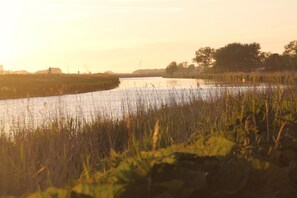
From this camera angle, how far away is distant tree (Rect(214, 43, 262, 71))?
268 ft

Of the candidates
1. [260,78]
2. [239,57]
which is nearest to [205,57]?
[239,57]

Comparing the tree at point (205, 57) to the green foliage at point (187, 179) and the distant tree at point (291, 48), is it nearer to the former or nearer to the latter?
the distant tree at point (291, 48)

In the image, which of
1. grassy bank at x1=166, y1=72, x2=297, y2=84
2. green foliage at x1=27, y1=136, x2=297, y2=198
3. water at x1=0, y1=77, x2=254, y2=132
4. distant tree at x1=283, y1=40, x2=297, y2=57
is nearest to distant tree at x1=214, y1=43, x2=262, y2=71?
distant tree at x1=283, y1=40, x2=297, y2=57

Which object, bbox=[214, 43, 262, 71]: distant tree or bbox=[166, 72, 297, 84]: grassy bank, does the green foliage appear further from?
bbox=[214, 43, 262, 71]: distant tree

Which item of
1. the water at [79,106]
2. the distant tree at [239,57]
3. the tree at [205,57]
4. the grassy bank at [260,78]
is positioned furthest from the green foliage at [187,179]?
the tree at [205,57]

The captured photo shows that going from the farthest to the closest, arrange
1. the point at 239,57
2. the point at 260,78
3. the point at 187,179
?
1. the point at 239,57
2. the point at 260,78
3. the point at 187,179

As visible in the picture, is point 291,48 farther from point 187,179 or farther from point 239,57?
point 187,179

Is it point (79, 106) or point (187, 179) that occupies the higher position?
point (187, 179)

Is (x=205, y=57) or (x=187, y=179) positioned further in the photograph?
(x=205, y=57)

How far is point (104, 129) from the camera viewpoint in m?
12.0

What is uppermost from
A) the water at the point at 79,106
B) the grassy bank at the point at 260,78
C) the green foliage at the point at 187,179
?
the green foliage at the point at 187,179

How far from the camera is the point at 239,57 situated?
81.8 metres

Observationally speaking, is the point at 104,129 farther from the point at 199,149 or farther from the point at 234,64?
the point at 234,64

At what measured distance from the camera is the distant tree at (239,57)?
268 feet
